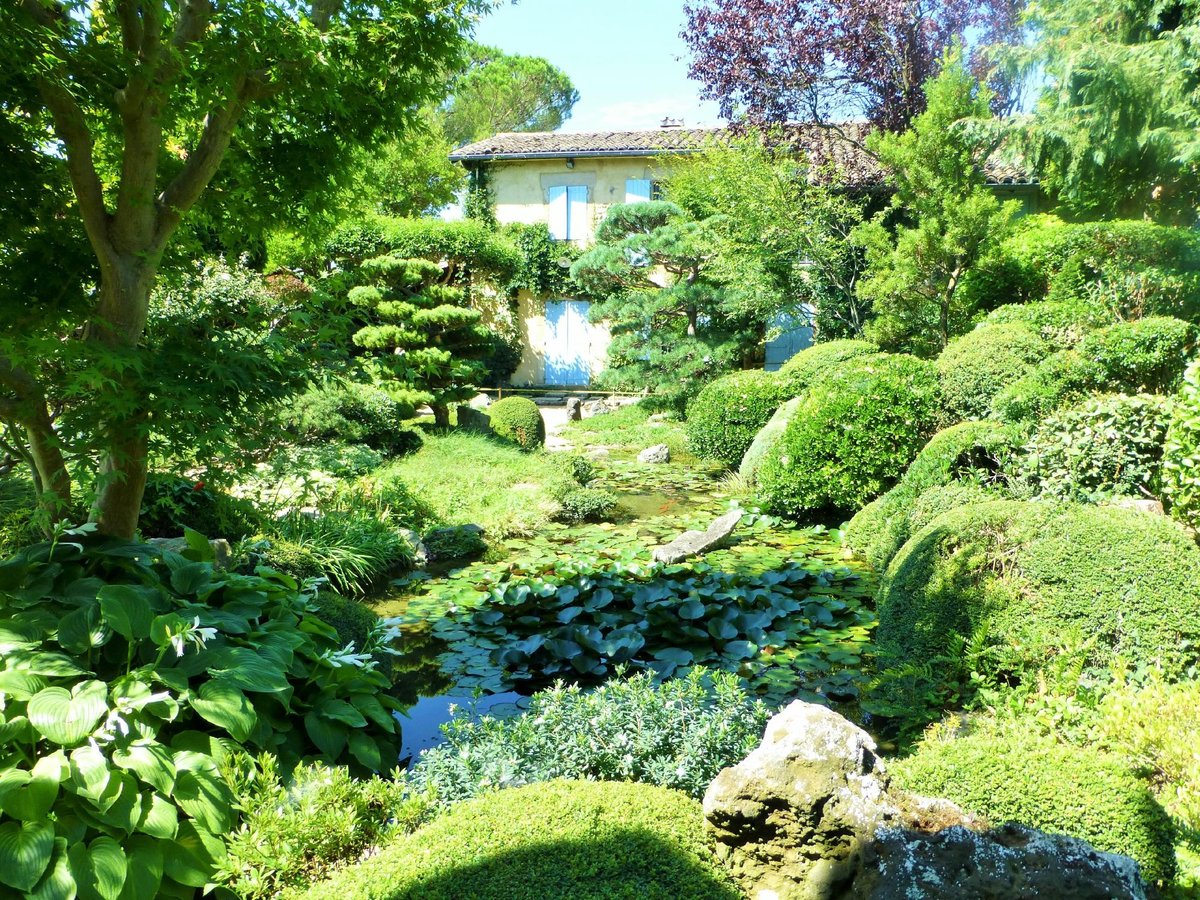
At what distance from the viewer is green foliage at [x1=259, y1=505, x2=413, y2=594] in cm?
671

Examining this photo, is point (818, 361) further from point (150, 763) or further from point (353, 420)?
point (150, 763)

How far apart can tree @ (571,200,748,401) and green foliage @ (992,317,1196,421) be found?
28.2ft

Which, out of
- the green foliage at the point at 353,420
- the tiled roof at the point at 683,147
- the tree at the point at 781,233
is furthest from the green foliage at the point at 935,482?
the tiled roof at the point at 683,147

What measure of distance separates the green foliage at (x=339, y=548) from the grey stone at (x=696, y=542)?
2433mm

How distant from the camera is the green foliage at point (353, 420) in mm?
10677

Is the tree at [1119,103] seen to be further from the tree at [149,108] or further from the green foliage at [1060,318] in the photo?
the tree at [149,108]

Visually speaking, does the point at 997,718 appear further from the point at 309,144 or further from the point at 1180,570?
the point at 309,144

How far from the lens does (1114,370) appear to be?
754cm

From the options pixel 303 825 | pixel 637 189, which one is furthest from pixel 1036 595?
pixel 637 189

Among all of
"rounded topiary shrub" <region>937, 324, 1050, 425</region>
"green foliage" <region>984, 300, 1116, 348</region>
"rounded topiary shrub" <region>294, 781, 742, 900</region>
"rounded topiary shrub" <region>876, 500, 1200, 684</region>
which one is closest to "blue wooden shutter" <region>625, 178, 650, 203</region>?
"green foliage" <region>984, 300, 1116, 348</region>

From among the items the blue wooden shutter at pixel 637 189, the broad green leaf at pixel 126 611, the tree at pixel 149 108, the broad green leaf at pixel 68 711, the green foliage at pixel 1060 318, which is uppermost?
the blue wooden shutter at pixel 637 189

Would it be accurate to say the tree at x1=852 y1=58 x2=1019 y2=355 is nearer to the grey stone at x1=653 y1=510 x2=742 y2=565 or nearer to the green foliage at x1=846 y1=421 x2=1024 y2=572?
the green foliage at x1=846 y1=421 x2=1024 y2=572

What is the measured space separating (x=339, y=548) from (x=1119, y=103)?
41.7 ft

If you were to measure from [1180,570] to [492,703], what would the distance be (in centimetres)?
375
